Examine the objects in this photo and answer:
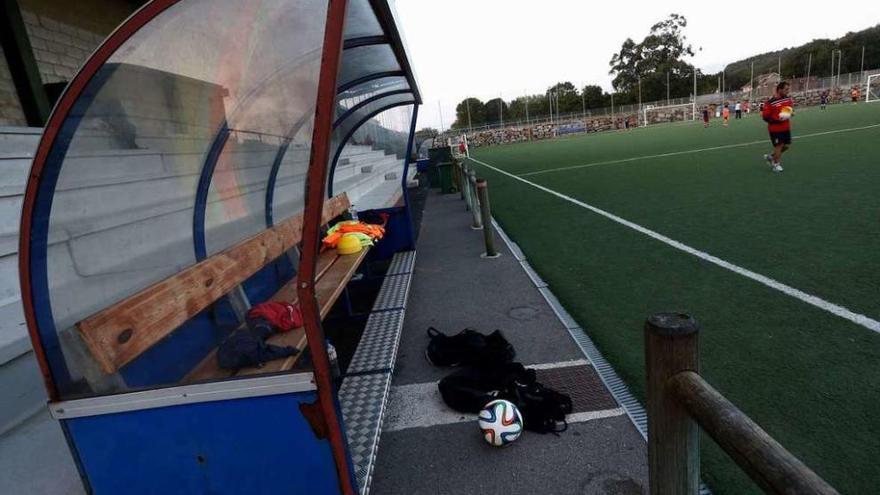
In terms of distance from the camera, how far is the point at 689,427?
57.1 inches

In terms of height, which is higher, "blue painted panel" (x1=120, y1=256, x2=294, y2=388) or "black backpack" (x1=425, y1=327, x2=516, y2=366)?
"blue painted panel" (x1=120, y1=256, x2=294, y2=388)

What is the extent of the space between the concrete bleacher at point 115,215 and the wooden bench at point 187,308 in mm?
146

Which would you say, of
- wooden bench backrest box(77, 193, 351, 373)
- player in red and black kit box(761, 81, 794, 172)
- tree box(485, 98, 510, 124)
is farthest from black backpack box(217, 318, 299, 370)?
tree box(485, 98, 510, 124)

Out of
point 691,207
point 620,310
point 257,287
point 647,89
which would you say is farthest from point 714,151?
point 647,89

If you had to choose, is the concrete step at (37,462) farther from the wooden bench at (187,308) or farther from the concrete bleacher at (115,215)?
the wooden bench at (187,308)

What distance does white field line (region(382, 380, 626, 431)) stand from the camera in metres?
2.87

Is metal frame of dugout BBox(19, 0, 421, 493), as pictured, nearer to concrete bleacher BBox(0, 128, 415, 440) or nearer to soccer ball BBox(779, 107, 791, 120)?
concrete bleacher BBox(0, 128, 415, 440)

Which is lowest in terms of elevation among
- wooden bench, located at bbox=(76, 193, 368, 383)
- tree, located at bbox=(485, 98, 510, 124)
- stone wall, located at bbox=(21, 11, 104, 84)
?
wooden bench, located at bbox=(76, 193, 368, 383)

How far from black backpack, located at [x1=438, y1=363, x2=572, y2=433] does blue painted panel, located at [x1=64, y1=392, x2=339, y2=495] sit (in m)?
1.12

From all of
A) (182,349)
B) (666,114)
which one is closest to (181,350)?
(182,349)

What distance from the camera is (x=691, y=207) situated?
7.70 meters

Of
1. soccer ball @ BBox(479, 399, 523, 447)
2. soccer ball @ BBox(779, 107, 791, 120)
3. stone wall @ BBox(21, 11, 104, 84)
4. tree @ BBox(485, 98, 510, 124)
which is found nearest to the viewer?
soccer ball @ BBox(479, 399, 523, 447)

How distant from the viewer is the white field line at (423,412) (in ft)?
9.41

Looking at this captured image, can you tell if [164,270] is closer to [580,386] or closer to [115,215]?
[115,215]
